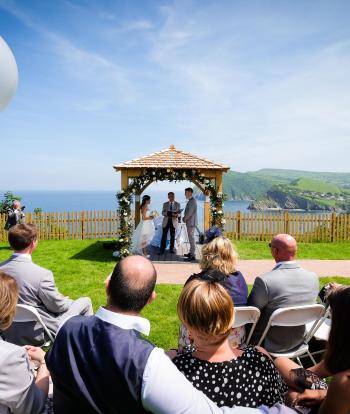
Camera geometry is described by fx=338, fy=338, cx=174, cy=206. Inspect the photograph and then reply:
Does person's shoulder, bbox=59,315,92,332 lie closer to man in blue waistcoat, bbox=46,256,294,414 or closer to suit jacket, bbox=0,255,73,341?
man in blue waistcoat, bbox=46,256,294,414

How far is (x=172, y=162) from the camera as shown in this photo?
11758 mm

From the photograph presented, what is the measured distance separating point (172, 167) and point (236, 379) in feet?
32.1

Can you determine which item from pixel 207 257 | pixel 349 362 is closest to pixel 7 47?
pixel 207 257

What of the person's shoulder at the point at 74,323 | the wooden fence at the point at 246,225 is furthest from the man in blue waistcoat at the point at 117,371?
the wooden fence at the point at 246,225

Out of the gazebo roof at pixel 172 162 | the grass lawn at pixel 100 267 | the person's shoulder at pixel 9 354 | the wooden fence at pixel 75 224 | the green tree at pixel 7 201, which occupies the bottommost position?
the grass lawn at pixel 100 267

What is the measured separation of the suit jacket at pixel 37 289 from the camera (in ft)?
12.3

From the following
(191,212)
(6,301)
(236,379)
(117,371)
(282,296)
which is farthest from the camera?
(191,212)

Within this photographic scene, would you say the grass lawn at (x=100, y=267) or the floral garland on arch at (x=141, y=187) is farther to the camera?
the floral garland on arch at (x=141, y=187)

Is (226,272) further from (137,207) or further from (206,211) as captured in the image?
(137,207)

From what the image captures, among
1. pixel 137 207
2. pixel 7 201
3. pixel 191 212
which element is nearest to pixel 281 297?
pixel 191 212

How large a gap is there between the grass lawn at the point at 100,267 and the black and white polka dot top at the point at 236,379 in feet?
10.3

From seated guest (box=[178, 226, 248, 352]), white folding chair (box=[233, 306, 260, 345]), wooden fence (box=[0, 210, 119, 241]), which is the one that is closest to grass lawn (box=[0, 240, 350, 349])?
wooden fence (box=[0, 210, 119, 241])

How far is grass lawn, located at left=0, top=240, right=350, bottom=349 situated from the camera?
599 centimetres

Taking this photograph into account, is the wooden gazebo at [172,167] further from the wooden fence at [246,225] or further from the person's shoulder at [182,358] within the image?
the person's shoulder at [182,358]
